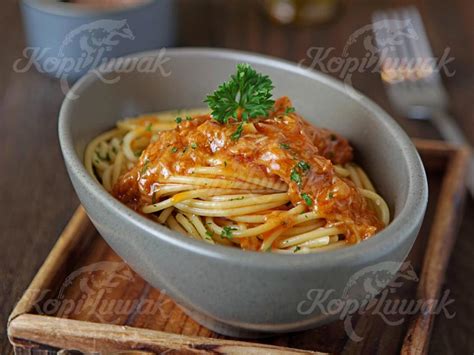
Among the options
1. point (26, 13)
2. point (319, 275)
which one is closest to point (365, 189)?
point (319, 275)

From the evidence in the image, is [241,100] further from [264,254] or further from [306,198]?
[264,254]

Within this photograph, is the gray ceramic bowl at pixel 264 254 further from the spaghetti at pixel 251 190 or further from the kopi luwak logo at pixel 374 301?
the spaghetti at pixel 251 190

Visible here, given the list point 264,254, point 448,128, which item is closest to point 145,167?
point 264,254

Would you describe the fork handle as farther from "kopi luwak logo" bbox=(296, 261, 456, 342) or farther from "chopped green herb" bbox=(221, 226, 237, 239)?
"chopped green herb" bbox=(221, 226, 237, 239)

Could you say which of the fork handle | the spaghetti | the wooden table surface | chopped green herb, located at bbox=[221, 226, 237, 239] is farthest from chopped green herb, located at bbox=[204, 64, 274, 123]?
the fork handle

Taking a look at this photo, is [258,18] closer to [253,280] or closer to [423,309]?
[423,309]

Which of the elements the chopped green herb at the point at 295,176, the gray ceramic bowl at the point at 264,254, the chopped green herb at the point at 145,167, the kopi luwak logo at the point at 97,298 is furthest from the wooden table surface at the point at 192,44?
the chopped green herb at the point at 295,176

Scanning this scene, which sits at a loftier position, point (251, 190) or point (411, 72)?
point (251, 190)
